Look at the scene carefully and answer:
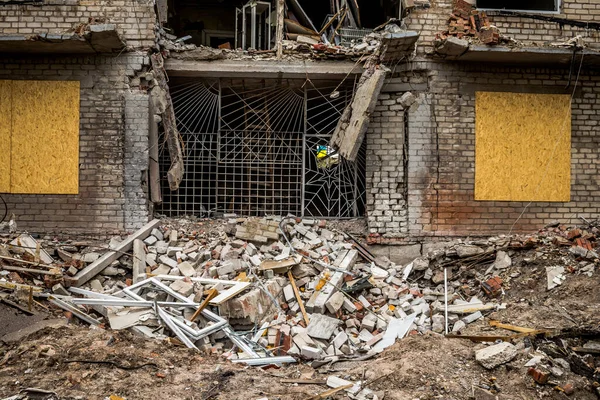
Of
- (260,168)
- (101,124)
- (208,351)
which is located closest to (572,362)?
(208,351)

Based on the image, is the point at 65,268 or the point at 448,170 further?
the point at 448,170

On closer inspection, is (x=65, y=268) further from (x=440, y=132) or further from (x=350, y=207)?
(x=440, y=132)

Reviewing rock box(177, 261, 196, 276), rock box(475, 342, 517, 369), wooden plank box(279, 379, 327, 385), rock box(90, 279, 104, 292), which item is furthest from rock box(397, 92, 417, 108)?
rock box(90, 279, 104, 292)

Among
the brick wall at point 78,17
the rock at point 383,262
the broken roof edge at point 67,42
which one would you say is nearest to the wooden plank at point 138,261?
the broken roof edge at point 67,42

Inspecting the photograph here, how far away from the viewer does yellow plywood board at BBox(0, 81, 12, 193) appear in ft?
26.8

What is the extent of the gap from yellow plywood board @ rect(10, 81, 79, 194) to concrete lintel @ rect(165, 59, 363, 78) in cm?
170

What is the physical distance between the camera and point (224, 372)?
510 centimetres

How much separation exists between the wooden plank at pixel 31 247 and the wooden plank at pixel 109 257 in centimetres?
57

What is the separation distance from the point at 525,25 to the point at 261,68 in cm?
422

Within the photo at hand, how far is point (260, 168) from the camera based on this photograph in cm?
899

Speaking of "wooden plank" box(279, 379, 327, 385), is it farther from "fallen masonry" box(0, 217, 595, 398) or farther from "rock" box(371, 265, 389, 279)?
"rock" box(371, 265, 389, 279)

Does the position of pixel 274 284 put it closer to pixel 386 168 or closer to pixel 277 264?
pixel 277 264

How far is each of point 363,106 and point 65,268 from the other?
188 inches

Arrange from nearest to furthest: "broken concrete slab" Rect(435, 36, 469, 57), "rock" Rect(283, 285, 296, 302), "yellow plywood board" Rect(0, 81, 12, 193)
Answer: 1. "rock" Rect(283, 285, 296, 302)
2. "broken concrete slab" Rect(435, 36, 469, 57)
3. "yellow plywood board" Rect(0, 81, 12, 193)
